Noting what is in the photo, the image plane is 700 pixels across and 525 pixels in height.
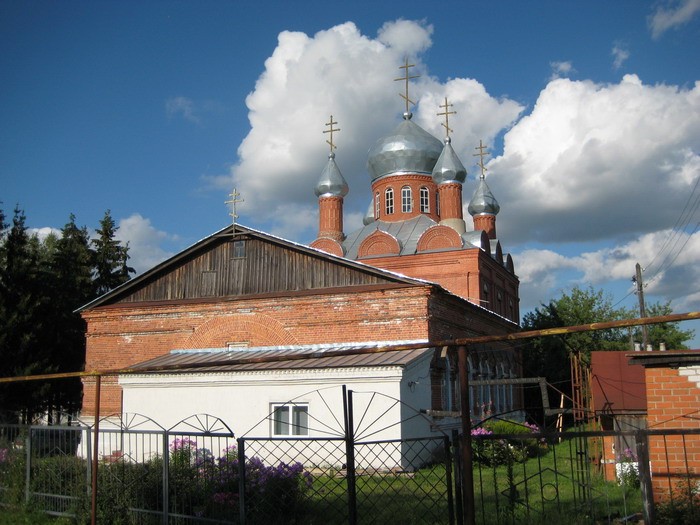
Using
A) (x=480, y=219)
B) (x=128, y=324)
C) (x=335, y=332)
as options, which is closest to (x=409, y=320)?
(x=335, y=332)

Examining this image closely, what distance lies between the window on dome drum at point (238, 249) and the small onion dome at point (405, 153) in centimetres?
1400

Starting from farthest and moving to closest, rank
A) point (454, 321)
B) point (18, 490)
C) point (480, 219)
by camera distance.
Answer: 1. point (480, 219)
2. point (454, 321)
3. point (18, 490)

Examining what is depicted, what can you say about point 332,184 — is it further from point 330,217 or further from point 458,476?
point 458,476

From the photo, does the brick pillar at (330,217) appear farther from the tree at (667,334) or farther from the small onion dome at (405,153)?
the tree at (667,334)

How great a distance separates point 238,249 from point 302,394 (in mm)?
6240

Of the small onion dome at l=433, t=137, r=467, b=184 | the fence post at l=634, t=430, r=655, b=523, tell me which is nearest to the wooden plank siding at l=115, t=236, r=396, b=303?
the fence post at l=634, t=430, r=655, b=523

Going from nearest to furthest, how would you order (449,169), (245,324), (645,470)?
(645,470)
(245,324)
(449,169)

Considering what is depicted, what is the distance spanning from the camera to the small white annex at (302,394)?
15219 millimetres

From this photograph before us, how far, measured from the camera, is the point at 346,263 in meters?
18.5

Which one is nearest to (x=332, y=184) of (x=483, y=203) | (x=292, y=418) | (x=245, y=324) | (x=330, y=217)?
(x=330, y=217)

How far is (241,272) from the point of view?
19969 mm

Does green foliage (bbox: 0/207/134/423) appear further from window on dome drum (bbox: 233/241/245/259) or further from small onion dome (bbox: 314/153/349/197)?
small onion dome (bbox: 314/153/349/197)

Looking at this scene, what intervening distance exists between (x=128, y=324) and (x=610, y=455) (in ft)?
45.6

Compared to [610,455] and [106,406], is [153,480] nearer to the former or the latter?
[610,455]
